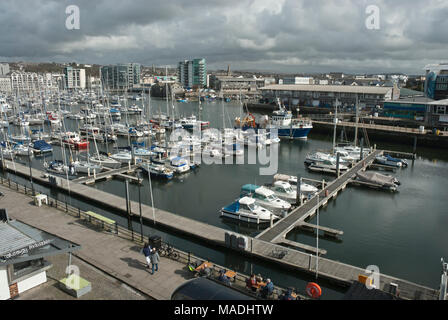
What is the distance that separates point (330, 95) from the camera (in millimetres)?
84688

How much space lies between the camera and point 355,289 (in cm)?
980

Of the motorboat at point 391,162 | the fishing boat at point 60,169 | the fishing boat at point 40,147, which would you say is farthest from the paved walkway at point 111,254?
the motorboat at point 391,162

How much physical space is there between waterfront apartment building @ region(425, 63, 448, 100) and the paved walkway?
75084 mm

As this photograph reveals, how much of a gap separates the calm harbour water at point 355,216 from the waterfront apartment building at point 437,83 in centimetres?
4105

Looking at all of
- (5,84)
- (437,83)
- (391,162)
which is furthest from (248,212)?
(5,84)

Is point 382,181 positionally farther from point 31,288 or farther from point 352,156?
point 31,288

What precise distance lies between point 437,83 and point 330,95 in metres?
22.9

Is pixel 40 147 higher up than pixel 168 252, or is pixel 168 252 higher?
pixel 40 147

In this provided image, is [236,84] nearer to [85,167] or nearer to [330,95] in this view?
[330,95]

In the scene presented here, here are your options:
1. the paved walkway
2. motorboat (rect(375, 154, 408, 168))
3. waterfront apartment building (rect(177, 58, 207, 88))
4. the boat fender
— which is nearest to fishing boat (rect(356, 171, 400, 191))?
motorboat (rect(375, 154, 408, 168))

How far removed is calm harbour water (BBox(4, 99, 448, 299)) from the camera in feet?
54.6

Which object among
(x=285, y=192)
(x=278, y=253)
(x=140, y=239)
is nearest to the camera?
(x=278, y=253)

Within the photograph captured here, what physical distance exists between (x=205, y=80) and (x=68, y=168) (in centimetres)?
17032

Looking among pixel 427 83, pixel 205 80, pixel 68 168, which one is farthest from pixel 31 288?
pixel 205 80
